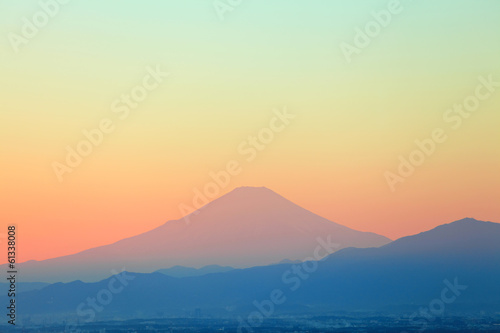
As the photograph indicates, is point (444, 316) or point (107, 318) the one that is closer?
point (444, 316)

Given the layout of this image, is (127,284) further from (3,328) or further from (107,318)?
(3,328)

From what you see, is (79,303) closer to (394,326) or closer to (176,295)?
(176,295)

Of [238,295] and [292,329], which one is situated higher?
[238,295]

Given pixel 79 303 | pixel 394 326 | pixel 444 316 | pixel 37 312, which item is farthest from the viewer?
pixel 79 303

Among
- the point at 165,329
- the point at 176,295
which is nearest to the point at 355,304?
the point at 176,295

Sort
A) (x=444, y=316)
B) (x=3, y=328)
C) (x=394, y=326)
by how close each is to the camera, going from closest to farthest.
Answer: (x=3, y=328) → (x=394, y=326) → (x=444, y=316)

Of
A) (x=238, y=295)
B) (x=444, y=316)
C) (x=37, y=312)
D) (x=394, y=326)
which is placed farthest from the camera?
(x=238, y=295)

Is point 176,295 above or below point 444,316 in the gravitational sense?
above

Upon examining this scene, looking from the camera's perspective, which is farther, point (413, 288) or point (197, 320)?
point (413, 288)

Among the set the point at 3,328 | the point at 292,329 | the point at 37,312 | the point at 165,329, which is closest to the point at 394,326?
the point at 292,329
